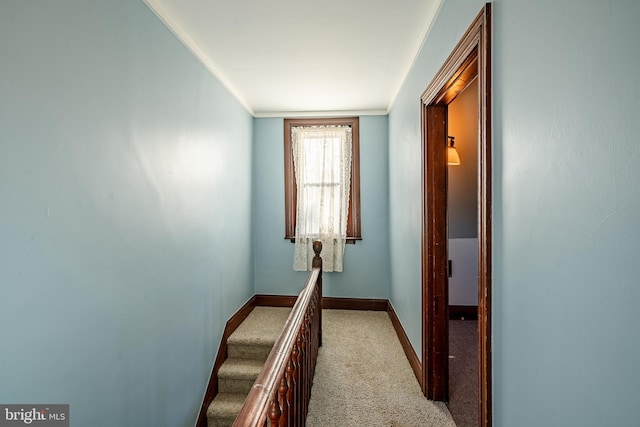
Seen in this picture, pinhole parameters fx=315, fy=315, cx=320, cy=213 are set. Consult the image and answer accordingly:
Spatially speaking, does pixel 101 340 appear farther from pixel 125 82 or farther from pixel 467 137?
pixel 467 137

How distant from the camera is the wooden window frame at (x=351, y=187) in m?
4.00

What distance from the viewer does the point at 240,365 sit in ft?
9.89

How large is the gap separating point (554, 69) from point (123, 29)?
6.18ft

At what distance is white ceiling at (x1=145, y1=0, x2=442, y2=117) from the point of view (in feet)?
6.27

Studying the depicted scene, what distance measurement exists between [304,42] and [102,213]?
5.77 ft

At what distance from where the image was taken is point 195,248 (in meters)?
2.46

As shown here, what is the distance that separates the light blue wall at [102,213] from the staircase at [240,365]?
32 centimetres

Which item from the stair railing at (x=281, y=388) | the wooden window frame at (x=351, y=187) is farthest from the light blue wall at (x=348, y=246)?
the stair railing at (x=281, y=388)

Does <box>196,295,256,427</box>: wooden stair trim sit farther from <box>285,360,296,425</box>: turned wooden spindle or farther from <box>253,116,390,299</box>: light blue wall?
<box>285,360,296,425</box>: turned wooden spindle

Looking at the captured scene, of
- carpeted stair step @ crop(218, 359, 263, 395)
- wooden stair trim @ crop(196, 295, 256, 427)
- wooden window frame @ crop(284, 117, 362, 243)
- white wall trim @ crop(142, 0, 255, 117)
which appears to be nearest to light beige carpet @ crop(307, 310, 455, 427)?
carpeted stair step @ crop(218, 359, 263, 395)

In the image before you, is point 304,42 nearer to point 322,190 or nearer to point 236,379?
point 322,190

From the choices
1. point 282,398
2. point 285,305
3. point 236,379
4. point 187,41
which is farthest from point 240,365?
point 187,41

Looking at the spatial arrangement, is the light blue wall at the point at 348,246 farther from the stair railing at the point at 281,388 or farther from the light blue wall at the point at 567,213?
the light blue wall at the point at 567,213

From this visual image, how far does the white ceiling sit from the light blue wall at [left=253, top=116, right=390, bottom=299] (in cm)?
63
